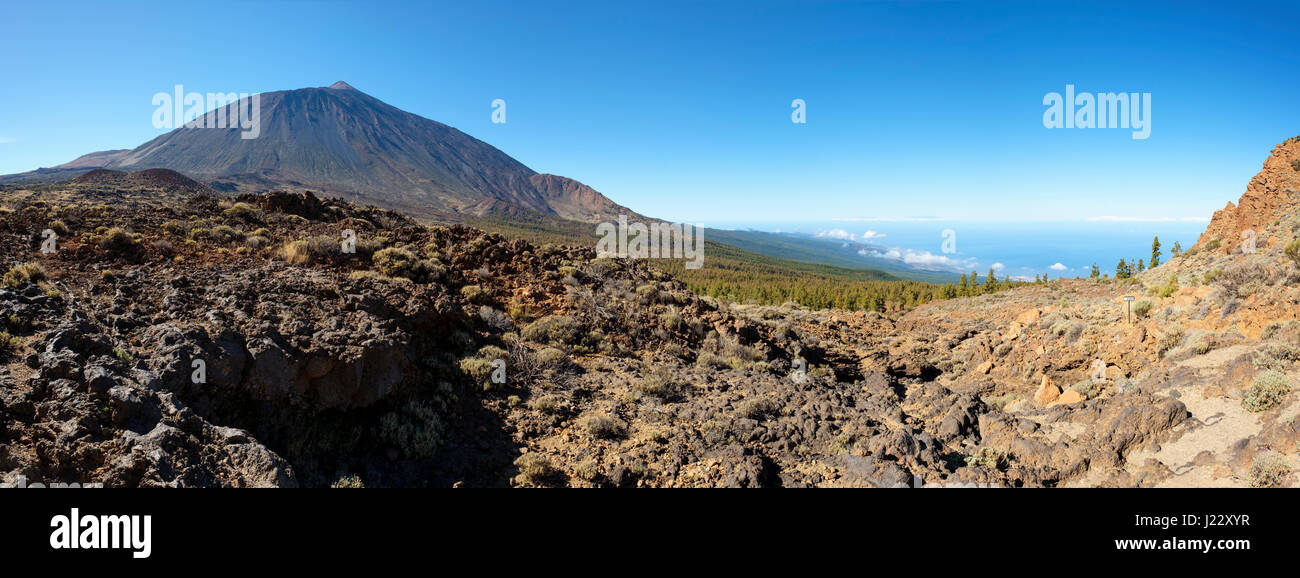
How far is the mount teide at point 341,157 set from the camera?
408 ft

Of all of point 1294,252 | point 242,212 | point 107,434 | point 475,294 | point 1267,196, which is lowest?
point 107,434

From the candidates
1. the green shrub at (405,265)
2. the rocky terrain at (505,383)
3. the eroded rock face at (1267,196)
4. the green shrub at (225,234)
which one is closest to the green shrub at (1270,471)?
the rocky terrain at (505,383)

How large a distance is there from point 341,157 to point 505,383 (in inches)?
6840

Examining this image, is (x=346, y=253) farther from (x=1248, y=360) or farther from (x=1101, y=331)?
(x=1101, y=331)

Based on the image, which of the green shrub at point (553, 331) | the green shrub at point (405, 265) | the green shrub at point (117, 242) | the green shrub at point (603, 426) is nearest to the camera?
the green shrub at point (603, 426)

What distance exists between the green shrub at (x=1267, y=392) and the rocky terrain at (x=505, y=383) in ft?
0.09

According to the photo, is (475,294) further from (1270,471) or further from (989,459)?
(1270,471)

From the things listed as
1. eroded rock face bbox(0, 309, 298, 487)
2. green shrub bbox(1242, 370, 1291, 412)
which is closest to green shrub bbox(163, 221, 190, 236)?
eroded rock face bbox(0, 309, 298, 487)

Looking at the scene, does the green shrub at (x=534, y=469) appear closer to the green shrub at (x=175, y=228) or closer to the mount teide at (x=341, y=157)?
the green shrub at (x=175, y=228)

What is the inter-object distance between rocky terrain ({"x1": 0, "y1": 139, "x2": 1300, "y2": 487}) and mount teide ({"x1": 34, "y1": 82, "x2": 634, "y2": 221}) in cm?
10608

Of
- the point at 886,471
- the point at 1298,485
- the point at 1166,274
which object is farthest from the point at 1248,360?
the point at 1166,274

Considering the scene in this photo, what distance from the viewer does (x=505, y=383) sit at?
7523 mm

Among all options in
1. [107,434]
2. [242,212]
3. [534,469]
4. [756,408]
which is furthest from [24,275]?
[756,408]
